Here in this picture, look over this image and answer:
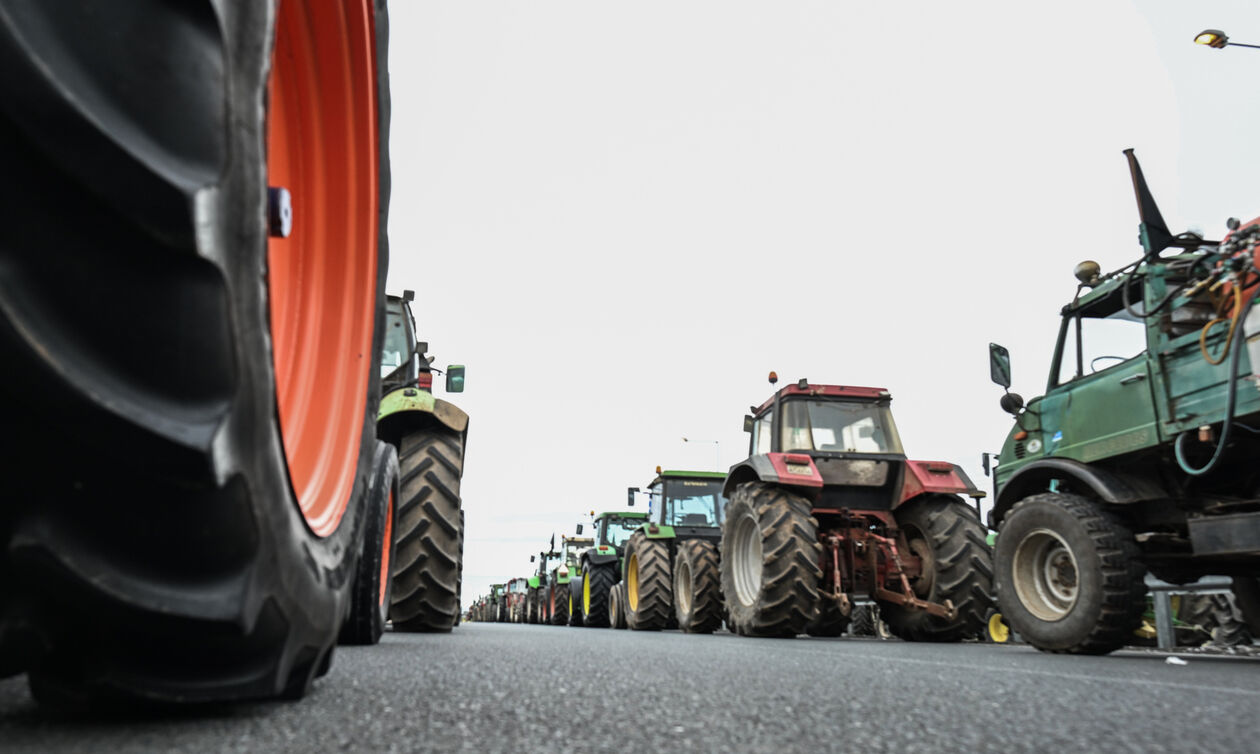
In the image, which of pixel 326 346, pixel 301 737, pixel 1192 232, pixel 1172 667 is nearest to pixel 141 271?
pixel 301 737

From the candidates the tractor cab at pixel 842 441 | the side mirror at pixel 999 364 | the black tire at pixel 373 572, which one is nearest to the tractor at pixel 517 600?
the tractor cab at pixel 842 441

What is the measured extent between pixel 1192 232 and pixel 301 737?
4905 millimetres

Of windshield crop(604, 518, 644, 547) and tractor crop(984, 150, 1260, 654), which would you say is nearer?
tractor crop(984, 150, 1260, 654)

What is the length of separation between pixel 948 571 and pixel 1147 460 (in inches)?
80.0

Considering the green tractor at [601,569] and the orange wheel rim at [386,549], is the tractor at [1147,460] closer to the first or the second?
the orange wheel rim at [386,549]

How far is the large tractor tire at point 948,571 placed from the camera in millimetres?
6266

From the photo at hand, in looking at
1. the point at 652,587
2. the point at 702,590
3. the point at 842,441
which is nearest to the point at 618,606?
the point at 652,587

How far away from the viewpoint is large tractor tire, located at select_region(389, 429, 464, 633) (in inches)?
162

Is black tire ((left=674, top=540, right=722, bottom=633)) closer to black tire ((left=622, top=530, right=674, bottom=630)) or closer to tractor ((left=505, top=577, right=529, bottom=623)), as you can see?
black tire ((left=622, top=530, right=674, bottom=630))

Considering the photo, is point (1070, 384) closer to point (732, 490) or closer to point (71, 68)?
point (732, 490)

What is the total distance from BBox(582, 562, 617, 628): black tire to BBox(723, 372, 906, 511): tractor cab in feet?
16.3

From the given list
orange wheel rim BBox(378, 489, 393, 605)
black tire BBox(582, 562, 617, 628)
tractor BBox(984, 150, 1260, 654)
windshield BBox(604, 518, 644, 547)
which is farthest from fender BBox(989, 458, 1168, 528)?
windshield BBox(604, 518, 644, 547)

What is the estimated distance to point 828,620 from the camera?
703 cm

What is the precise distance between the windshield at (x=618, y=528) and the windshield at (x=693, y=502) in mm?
3186
